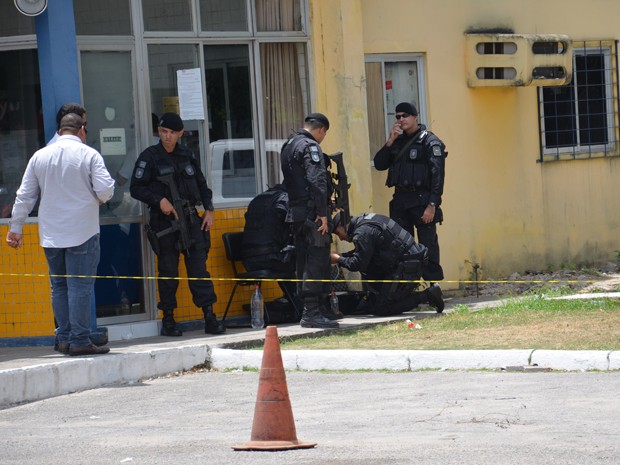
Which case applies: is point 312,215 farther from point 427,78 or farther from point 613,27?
point 613,27

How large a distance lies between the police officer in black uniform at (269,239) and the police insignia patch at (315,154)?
0.89m

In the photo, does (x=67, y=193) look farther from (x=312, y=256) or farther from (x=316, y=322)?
(x=316, y=322)

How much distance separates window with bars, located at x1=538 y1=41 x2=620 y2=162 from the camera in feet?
53.2

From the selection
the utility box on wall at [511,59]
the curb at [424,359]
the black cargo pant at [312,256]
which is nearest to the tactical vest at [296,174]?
the black cargo pant at [312,256]

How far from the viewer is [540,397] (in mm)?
8203

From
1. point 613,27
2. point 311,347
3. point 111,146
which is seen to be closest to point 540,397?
point 311,347

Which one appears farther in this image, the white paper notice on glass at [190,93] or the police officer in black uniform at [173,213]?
the white paper notice on glass at [190,93]

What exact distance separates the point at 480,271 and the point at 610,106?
3094 millimetres

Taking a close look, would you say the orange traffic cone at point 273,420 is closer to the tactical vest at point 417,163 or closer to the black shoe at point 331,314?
the black shoe at point 331,314

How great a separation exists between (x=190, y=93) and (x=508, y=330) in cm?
381

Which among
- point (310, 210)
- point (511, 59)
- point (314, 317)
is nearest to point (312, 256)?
point (310, 210)

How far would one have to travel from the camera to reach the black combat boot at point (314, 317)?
12.0 m

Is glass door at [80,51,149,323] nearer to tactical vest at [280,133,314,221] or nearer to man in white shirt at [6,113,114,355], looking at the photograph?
tactical vest at [280,133,314,221]

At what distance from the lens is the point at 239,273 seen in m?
12.8
